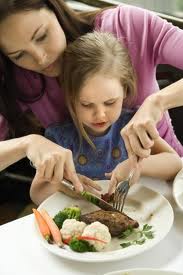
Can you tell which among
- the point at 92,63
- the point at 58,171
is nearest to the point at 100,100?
the point at 92,63

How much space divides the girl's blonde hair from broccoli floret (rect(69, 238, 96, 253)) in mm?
569

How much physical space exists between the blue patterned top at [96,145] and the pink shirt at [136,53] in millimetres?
58

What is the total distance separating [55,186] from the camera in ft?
4.34

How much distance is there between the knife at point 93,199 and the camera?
120 cm

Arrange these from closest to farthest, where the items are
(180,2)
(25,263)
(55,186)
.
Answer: (25,263) < (55,186) < (180,2)

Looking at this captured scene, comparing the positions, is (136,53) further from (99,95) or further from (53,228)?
(53,228)

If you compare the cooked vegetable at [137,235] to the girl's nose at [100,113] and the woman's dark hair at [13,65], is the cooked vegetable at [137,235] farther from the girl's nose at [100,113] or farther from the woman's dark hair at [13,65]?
the woman's dark hair at [13,65]

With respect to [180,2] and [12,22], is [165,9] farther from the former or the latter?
[12,22]

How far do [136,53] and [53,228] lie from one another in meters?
0.77

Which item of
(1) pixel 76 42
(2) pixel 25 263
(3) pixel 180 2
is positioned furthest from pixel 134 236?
(3) pixel 180 2

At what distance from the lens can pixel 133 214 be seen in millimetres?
1223

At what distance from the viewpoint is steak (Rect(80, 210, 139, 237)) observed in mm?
1106

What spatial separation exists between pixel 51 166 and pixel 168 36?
0.67m

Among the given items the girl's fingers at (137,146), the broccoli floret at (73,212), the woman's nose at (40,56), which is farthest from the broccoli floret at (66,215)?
the woman's nose at (40,56)
